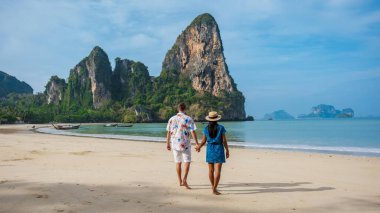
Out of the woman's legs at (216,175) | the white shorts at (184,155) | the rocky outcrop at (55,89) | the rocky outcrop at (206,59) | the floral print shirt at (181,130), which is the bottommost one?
the woman's legs at (216,175)

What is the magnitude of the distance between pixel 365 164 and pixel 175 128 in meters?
7.79

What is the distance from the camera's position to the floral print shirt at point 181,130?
7.38m

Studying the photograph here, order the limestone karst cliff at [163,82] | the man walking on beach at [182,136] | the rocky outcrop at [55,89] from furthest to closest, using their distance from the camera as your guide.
Answer: the rocky outcrop at [55,89] → the limestone karst cliff at [163,82] → the man walking on beach at [182,136]

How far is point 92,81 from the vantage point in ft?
541

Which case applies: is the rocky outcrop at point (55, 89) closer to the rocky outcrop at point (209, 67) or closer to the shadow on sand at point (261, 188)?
the rocky outcrop at point (209, 67)

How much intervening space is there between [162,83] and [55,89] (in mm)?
57585

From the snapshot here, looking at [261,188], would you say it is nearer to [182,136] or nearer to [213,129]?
[213,129]

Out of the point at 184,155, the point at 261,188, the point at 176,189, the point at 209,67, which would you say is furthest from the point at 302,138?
the point at 209,67

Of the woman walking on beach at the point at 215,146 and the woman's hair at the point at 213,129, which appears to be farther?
the woman's hair at the point at 213,129

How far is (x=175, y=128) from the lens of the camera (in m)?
7.49

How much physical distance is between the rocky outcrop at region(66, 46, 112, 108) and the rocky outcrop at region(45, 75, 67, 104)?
5752 millimetres

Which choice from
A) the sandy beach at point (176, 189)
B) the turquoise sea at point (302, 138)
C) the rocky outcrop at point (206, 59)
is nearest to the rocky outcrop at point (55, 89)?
the rocky outcrop at point (206, 59)

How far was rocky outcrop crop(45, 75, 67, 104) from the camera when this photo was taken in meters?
180

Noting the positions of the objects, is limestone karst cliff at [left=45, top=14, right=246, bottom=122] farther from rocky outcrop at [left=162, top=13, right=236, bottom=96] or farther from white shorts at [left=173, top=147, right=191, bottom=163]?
white shorts at [left=173, top=147, right=191, bottom=163]
